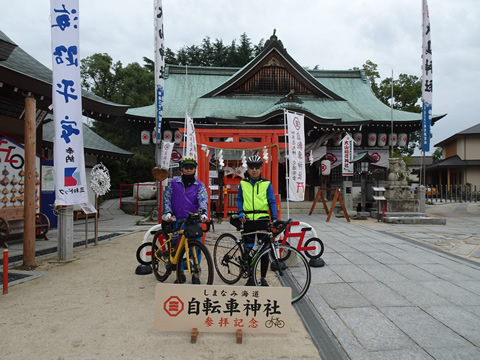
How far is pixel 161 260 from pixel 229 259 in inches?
37.5

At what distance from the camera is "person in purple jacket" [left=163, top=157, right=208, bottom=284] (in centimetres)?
397

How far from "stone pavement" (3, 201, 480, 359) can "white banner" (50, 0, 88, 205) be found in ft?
8.20

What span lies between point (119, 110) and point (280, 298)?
7.47 m

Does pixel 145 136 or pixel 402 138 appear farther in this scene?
pixel 402 138

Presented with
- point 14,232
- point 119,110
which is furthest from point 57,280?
point 119,110

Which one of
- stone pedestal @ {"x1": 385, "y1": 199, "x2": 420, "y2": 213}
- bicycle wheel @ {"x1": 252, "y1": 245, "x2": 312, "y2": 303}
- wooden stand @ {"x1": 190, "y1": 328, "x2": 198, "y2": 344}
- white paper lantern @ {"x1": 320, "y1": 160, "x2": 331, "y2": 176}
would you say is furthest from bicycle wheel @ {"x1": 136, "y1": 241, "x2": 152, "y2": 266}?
white paper lantern @ {"x1": 320, "y1": 160, "x2": 331, "y2": 176}

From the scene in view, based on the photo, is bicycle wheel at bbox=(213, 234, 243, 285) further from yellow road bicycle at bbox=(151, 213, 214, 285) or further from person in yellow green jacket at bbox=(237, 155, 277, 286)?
yellow road bicycle at bbox=(151, 213, 214, 285)

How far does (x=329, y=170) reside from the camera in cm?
1605

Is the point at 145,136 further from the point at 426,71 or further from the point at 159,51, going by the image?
the point at 426,71

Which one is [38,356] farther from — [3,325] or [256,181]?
[256,181]

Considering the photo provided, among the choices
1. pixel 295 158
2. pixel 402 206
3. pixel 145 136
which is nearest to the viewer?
pixel 295 158

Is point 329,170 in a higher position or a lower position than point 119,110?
lower

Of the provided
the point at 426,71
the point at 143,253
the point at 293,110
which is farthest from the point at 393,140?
the point at 143,253

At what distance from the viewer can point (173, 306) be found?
284 centimetres
